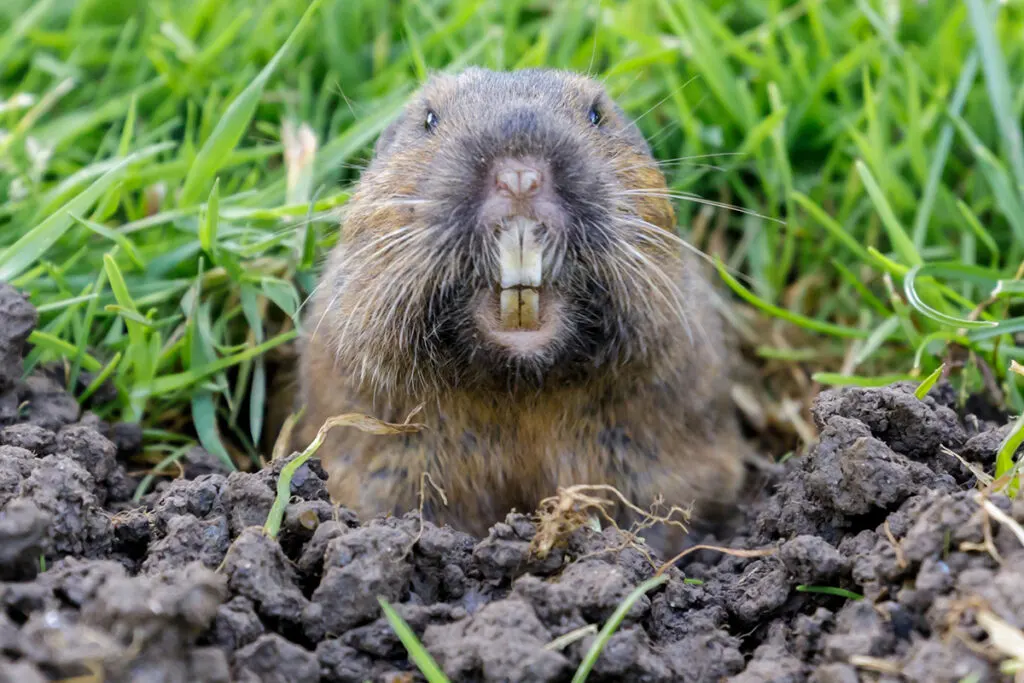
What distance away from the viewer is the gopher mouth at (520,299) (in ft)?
10.5

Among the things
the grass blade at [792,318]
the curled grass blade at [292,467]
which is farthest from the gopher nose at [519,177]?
the grass blade at [792,318]

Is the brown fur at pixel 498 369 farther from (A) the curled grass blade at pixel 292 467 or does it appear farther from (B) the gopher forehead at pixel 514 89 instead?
(A) the curled grass blade at pixel 292 467

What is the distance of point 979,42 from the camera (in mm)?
4582

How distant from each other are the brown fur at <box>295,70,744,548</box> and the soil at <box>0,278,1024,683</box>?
62cm

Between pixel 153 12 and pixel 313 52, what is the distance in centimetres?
76

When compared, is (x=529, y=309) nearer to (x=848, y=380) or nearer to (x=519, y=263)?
(x=519, y=263)

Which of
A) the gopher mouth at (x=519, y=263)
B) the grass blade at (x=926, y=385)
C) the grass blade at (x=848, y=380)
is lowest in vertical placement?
the grass blade at (x=848, y=380)

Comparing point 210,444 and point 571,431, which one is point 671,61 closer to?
point 571,431

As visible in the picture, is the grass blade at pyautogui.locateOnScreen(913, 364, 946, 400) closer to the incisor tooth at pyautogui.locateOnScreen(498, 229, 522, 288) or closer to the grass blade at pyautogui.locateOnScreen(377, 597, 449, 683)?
the incisor tooth at pyautogui.locateOnScreen(498, 229, 522, 288)

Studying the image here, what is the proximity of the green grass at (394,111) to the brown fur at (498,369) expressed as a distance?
0.29m

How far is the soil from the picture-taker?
7.40 feet

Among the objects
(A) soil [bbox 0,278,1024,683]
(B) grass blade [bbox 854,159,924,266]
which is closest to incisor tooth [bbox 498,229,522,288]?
(A) soil [bbox 0,278,1024,683]

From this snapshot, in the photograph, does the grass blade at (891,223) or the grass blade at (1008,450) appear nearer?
the grass blade at (1008,450)

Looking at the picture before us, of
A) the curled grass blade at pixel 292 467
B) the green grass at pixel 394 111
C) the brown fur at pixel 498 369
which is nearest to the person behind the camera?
the curled grass blade at pixel 292 467
